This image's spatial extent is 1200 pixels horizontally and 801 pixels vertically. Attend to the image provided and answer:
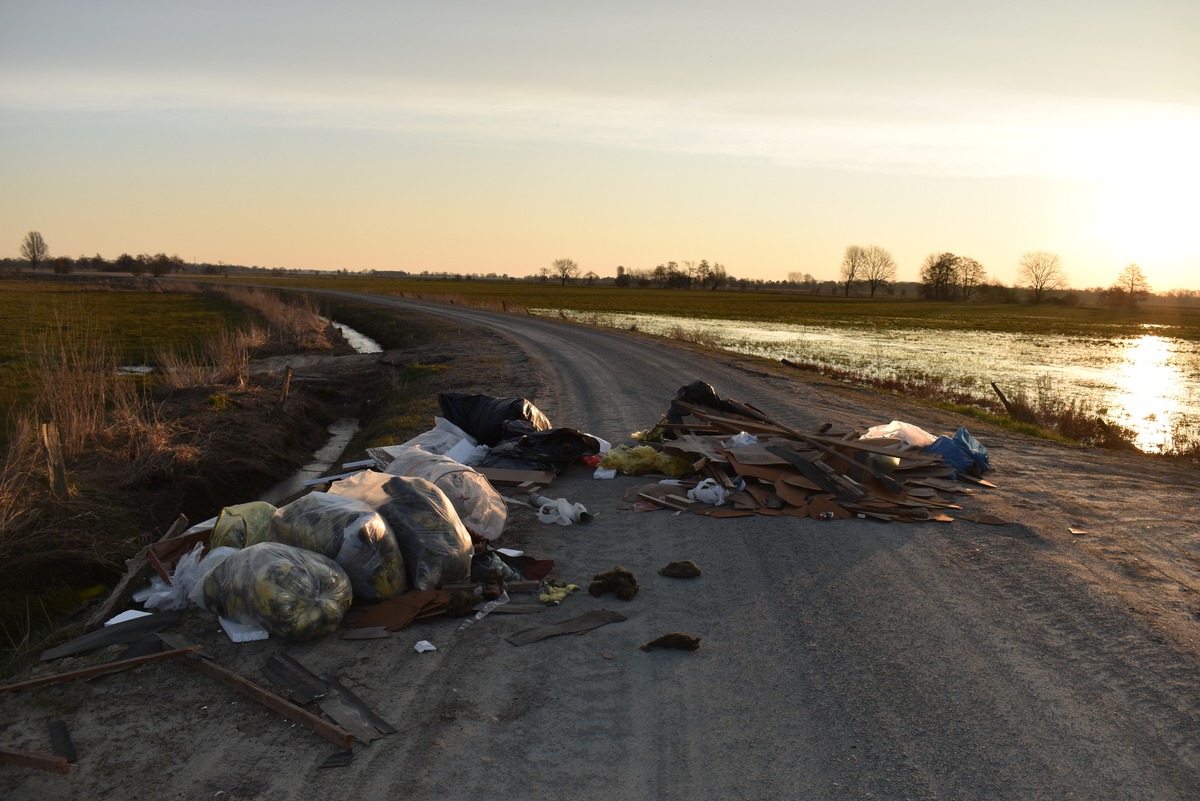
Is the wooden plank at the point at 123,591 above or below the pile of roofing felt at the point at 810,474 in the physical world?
below

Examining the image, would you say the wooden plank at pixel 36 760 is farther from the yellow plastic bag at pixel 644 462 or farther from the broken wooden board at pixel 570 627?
the yellow plastic bag at pixel 644 462

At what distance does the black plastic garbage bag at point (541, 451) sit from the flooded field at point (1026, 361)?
39.7 feet

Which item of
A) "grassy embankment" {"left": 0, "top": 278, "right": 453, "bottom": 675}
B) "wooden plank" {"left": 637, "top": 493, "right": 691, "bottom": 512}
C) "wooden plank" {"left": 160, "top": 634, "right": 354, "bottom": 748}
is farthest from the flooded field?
"grassy embankment" {"left": 0, "top": 278, "right": 453, "bottom": 675}

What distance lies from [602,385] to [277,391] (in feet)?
23.3

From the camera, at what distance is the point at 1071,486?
33.5ft

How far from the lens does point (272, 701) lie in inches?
179

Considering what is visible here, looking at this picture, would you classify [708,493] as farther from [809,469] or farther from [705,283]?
[705,283]

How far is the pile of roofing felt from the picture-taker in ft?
28.5

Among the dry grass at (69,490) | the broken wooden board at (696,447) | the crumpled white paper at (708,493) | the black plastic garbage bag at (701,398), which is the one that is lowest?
the dry grass at (69,490)

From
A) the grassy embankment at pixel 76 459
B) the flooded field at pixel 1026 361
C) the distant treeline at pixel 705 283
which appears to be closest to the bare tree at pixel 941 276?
the distant treeline at pixel 705 283

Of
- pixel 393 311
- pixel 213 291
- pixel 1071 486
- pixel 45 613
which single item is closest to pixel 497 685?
pixel 45 613

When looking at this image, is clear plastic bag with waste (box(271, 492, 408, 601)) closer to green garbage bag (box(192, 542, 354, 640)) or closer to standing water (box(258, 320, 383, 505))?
green garbage bag (box(192, 542, 354, 640))

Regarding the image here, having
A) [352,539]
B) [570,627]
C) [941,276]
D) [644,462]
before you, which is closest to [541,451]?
[644,462]

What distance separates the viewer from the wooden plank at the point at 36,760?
3.94 metres
